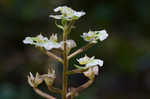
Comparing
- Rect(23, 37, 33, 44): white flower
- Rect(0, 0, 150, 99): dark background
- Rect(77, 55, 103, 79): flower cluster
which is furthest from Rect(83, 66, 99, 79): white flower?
Rect(0, 0, 150, 99): dark background

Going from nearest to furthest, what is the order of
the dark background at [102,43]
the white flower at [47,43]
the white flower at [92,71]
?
the white flower at [47,43] → the white flower at [92,71] → the dark background at [102,43]

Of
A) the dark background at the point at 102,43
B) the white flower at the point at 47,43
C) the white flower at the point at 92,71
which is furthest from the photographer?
the dark background at the point at 102,43

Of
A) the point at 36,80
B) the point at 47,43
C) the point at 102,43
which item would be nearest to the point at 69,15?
the point at 47,43

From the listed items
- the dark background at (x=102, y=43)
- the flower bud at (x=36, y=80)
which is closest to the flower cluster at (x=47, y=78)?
the flower bud at (x=36, y=80)

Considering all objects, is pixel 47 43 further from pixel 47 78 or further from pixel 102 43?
pixel 102 43

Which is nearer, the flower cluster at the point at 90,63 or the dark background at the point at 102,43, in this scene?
the flower cluster at the point at 90,63

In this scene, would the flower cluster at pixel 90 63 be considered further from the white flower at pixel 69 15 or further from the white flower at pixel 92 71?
the white flower at pixel 69 15

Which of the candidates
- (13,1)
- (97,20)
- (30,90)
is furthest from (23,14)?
(30,90)

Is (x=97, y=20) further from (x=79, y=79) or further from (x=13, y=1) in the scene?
(x=13, y=1)
